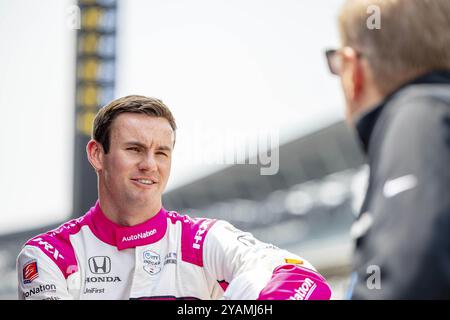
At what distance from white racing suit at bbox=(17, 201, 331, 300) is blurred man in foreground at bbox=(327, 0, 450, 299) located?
1.04 metres

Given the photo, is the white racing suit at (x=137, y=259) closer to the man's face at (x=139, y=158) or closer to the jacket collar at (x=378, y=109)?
the man's face at (x=139, y=158)

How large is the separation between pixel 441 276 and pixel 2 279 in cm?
2196

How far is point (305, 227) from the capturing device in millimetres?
16141

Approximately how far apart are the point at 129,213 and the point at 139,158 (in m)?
0.19

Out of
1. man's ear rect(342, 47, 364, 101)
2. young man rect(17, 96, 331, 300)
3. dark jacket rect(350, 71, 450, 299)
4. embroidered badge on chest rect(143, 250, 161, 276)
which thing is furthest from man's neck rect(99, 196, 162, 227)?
dark jacket rect(350, 71, 450, 299)

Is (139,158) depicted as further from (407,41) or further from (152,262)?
(407,41)

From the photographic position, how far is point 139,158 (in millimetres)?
2713

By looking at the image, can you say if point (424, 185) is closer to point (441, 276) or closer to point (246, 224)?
point (441, 276)

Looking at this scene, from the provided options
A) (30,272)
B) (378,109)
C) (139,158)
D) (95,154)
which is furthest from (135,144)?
(378,109)

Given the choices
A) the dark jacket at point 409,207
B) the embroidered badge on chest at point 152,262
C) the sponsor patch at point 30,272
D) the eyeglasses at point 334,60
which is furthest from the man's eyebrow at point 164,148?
the dark jacket at point 409,207

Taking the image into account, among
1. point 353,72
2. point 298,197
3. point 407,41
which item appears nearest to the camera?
point 407,41

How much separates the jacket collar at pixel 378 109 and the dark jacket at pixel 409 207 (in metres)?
0.06

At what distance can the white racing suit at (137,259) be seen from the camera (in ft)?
8.39

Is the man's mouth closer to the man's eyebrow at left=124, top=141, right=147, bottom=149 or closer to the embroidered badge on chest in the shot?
the man's eyebrow at left=124, top=141, right=147, bottom=149
